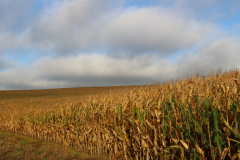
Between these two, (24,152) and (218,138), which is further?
(24,152)

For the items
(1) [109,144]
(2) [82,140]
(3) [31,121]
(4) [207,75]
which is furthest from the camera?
(3) [31,121]

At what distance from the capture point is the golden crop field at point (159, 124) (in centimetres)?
407

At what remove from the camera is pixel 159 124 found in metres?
5.13

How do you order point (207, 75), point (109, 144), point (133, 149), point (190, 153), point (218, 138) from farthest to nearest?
point (207, 75) < point (109, 144) < point (133, 149) < point (190, 153) < point (218, 138)

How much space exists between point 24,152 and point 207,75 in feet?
35.4

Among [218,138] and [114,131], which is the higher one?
[218,138]

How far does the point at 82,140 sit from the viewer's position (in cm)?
805

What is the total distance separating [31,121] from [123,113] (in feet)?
29.0

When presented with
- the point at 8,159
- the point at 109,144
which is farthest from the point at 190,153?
the point at 8,159

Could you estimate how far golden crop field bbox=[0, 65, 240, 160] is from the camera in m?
4.07

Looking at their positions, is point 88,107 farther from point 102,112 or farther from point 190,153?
point 190,153

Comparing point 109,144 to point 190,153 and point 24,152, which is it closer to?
point 190,153

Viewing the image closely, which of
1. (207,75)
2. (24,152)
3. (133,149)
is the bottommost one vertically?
(24,152)

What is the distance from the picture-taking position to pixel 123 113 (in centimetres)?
632
